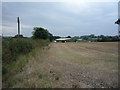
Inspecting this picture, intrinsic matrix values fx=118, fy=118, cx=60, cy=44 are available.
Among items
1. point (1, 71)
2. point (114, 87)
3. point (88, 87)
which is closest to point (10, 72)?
point (1, 71)

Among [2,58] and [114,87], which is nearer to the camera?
[114,87]

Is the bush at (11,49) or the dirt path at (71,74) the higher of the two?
the bush at (11,49)

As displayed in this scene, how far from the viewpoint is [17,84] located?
13.7ft

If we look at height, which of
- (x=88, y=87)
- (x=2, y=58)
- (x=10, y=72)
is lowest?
(x=88, y=87)

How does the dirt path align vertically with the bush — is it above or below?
below

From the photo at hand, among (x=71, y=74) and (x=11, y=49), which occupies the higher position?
(x=11, y=49)

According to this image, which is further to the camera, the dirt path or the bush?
the bush

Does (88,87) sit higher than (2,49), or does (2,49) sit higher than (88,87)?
(2,49)

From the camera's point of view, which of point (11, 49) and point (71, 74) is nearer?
point (71, 74)

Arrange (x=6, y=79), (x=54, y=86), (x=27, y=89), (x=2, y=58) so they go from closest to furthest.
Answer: (x=27, y=89) < (x=54, y=86) < (x=6, y=79) < (x=2, y=58)

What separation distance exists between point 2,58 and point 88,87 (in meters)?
3.70

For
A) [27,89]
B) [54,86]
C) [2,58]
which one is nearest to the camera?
[27,89]

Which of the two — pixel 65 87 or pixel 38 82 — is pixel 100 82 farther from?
pixel 38 82

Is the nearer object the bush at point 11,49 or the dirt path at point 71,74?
the dirt path at point 71,74
